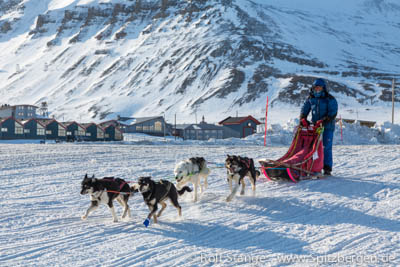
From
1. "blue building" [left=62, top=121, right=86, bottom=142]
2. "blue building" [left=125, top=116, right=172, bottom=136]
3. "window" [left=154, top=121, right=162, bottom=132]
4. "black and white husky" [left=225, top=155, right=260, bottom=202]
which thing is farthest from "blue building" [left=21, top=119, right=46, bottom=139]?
"black and white husky" [left=225, top=155, right=260, bottom=202]

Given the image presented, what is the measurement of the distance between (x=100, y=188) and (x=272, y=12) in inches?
7680

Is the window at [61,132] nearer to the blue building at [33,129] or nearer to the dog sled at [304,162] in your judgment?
the blue building at [33,129]

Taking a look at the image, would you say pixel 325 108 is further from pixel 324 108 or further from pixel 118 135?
pixel 118 135

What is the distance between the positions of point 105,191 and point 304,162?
4.75 m

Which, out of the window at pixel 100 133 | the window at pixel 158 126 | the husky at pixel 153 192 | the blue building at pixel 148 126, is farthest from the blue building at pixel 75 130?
the husky at pixel 153 192

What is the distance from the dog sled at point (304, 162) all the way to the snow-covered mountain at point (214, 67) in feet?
279

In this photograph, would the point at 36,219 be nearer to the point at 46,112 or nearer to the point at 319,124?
the point at 319,124

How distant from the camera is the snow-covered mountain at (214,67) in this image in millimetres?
110375

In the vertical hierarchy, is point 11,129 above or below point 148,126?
below

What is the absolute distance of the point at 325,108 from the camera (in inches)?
353

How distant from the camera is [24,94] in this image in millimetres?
155875

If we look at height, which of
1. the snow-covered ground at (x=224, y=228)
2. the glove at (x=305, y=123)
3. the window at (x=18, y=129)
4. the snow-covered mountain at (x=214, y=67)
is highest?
the snow-covered mountain at (x=214, y=67)

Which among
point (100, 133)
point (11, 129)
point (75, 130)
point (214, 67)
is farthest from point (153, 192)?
point (214, 67)

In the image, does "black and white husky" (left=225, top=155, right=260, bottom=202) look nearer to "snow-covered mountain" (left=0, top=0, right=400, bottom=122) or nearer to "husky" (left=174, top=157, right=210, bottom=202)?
"husky" (left=174, top=157, right=210, bottom=202)
